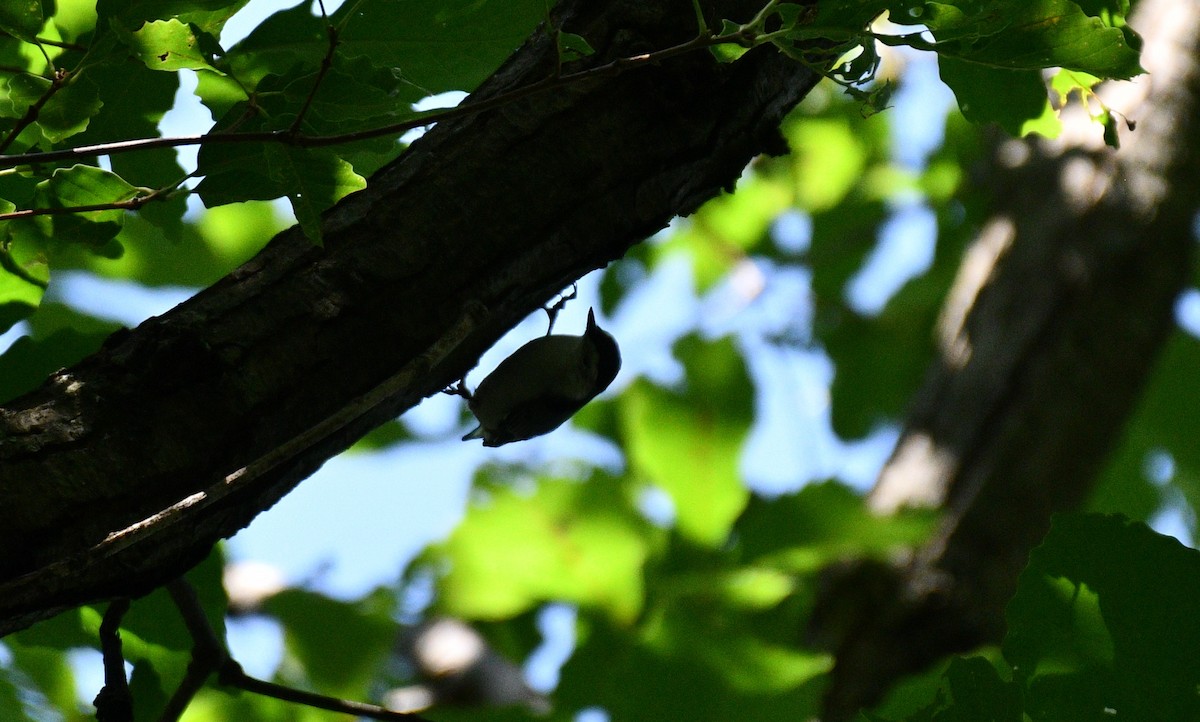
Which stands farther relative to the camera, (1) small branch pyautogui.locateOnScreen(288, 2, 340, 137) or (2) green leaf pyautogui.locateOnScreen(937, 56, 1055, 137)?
(2) green leaf pyautogui.locateOnScreen(937, 56, 1055, 137)

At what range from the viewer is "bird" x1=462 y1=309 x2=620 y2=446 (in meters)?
2.27

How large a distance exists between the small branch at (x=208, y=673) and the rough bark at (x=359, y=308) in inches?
10.0

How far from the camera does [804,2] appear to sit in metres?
1.45

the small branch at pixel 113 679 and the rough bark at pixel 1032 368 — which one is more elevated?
the rough bark at pixel 1032 368

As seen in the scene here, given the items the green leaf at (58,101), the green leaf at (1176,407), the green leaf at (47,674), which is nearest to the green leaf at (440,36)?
the green leaf at (58,101)

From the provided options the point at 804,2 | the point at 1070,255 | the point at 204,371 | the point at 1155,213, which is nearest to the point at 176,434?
the point at 204,371

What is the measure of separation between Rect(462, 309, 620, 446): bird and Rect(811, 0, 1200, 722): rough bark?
1.85 meters

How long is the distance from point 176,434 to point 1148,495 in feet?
18.0

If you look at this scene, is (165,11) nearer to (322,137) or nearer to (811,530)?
(322,137)

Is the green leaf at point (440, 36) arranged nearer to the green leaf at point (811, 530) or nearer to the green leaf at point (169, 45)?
the green leaf at point (169, 45)

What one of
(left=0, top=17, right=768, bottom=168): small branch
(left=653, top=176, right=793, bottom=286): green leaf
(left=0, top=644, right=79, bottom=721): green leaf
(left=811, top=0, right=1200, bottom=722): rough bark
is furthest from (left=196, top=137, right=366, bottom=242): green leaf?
(left=653, top=176, right=793, bottom=286): green leaf

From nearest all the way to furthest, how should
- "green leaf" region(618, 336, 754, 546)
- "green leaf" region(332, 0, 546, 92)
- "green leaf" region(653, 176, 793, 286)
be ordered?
"green leaf" region(332, 0, 546, 92), "green leaf" region(618, 336, 754, 546), "green leaf" region(653, 176, 793, 286)

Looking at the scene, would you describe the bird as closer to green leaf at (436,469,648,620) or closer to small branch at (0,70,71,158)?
green leaf at (436,469,648,620)

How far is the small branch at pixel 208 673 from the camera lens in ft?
5.21
